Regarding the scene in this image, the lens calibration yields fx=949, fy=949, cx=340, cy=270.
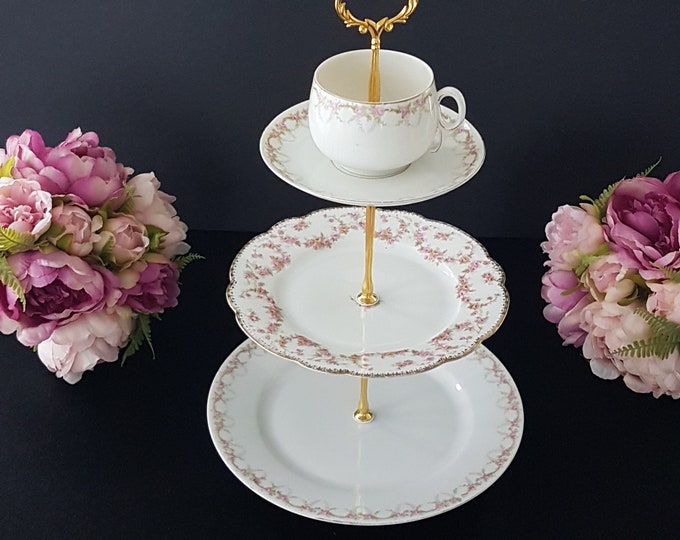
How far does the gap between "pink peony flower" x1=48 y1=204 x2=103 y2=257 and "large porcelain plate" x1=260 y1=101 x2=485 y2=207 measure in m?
0.24

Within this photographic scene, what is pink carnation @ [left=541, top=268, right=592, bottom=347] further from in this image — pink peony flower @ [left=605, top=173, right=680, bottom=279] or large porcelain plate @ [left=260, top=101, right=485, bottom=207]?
large porcelain plate @ [left=260, top=101, right=485, bottom=207]

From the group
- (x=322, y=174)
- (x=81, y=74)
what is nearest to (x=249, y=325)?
(x=322, y=174)

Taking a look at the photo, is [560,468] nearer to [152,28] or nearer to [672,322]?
[672,322]

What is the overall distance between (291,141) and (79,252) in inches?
10.6

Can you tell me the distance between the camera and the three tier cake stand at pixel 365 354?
2.97ft

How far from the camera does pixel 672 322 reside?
997 millimetres

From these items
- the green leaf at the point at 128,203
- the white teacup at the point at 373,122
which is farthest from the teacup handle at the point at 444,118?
the green leaf at the point at 128,203

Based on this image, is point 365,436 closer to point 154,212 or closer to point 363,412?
point 363,412

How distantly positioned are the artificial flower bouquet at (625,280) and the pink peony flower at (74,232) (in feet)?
1.74

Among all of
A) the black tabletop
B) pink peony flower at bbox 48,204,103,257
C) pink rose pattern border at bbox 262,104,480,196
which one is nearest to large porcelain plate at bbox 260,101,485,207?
pink rose pattern border at bbox 262,104,480,196

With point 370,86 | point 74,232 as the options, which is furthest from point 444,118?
point 74,232

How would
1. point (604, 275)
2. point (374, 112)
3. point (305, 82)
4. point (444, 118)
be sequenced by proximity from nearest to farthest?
point (374, 112) → point (444, 118) → point (604, 275) → point (305, 82)

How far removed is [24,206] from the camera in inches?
40.0

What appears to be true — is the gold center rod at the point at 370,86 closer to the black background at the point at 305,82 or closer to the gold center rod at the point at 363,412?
the gold center rod at the point at 363,412
